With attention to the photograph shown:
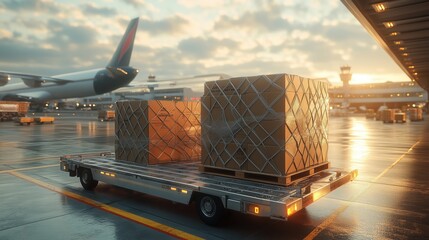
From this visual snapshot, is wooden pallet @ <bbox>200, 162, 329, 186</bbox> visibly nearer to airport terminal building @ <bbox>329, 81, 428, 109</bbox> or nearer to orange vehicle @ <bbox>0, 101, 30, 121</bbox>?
orange vehicle @ <bbox>0, 101, 30, 121</bbox>

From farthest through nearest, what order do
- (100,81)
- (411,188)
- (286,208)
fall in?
1. (100,81)
2. (411,188)
3. (286,208)

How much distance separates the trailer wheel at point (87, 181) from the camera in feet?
25.5

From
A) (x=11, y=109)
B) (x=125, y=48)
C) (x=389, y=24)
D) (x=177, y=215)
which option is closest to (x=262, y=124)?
(x=177, y=215)

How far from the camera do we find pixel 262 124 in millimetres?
5711

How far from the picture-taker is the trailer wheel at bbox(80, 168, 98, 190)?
7.77 m

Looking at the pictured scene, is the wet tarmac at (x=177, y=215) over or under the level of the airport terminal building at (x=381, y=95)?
under

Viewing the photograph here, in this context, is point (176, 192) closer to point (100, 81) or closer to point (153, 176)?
point (153, 176)

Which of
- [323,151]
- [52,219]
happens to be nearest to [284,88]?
[323,151]

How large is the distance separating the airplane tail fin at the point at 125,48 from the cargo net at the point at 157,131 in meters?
39.1

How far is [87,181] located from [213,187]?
3.88 meters

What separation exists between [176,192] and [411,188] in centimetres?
582

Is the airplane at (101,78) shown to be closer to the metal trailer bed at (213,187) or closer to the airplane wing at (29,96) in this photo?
the airplane wing at (29,96)

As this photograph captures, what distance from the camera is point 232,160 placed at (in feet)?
20.1

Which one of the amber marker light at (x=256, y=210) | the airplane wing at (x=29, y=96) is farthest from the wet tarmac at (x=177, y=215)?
the airplane wing at (x=29, y=96)
